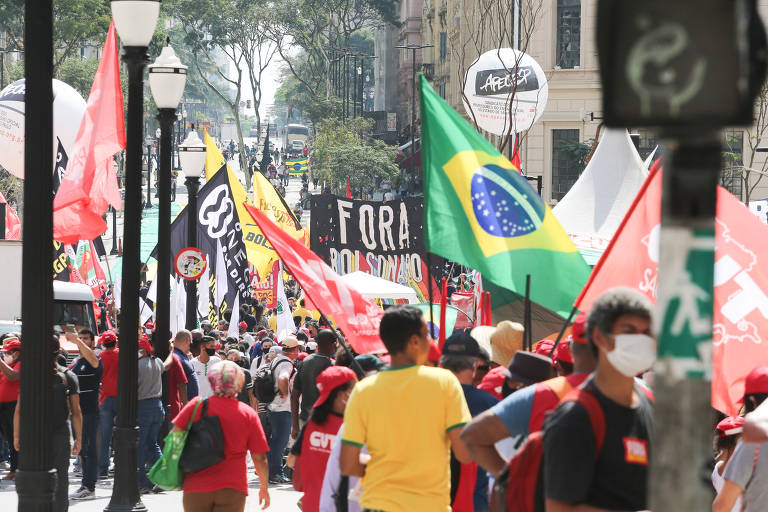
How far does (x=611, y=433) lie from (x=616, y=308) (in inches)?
14.0

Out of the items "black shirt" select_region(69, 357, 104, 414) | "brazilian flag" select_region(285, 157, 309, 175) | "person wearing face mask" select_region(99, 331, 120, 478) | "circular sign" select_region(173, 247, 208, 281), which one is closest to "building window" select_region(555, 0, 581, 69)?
"circular sign" select_region(173, 247, 208, 281)

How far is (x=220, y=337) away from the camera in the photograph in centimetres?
1798

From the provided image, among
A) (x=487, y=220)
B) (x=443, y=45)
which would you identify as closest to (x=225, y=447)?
(x=487, y=220)

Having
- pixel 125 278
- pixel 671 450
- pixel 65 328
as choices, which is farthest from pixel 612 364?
pixel 65 328

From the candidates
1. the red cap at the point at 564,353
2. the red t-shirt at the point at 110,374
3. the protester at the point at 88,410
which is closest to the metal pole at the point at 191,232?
the protester at the point at 88,410

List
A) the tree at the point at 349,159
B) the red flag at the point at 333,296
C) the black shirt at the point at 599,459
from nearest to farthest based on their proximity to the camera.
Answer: the black shirt at the point at 599,459 < the red flag at the point at 333,296 < the tree at the point at 349,159

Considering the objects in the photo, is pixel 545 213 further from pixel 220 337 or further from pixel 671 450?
pixel 220 337

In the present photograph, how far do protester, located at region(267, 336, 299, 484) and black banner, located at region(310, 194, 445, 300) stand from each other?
378cm

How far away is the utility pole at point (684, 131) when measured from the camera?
2.27 m

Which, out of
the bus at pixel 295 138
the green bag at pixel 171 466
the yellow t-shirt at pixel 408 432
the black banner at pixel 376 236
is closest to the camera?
the yellow t-shirt at pixel 408 432

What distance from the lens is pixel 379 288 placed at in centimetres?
1554

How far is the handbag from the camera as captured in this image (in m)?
7.61

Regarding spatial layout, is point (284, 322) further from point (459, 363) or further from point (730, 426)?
point (730, 426)

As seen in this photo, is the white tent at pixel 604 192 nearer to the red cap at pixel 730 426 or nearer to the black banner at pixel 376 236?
the black banner at pixel 376 236
